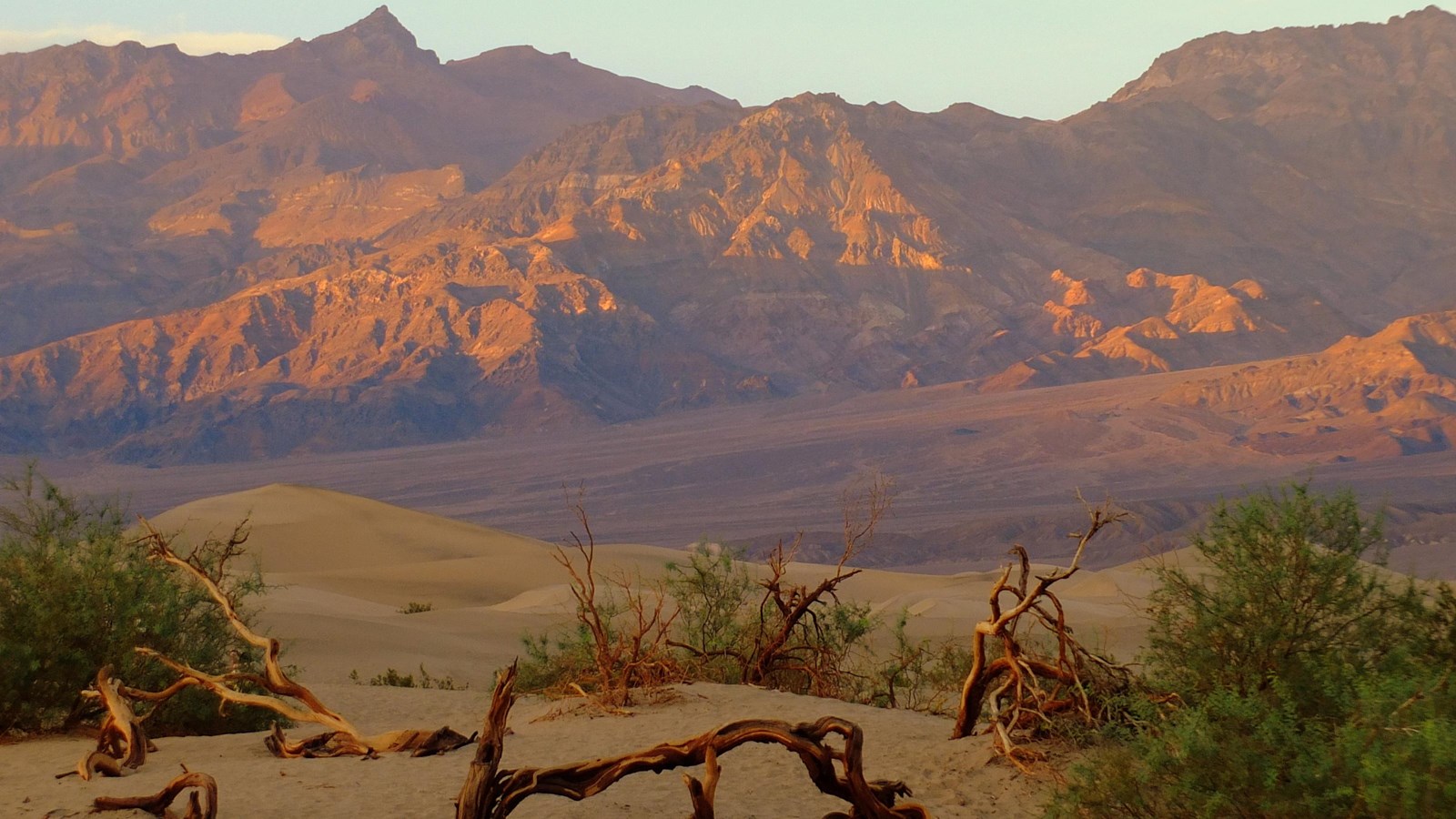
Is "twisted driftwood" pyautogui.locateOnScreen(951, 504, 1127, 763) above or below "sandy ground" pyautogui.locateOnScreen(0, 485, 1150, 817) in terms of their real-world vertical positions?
above

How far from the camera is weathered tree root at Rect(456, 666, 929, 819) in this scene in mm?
7641

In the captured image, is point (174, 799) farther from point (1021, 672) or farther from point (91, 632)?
point (1021, 672)

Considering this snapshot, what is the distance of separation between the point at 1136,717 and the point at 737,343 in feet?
568

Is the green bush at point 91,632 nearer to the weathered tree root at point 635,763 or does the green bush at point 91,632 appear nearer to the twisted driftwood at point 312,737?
the twisted driftwood at point 312,737

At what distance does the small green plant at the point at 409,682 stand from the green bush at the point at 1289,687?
996 cm

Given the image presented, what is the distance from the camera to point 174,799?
955cm

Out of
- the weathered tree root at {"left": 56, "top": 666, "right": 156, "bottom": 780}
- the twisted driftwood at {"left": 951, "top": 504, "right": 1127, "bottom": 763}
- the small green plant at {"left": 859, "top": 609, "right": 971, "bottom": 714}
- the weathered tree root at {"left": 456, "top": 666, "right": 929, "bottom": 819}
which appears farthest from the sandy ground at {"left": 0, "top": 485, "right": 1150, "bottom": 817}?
the weathered tree root at {"left": 456, "top": 666, "right": 929, "bottom": 819}

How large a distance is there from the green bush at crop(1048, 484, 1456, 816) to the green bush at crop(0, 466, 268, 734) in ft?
26.7

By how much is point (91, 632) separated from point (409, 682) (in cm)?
576

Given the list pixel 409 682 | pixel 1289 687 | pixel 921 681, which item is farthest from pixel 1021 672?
pixel 409 682

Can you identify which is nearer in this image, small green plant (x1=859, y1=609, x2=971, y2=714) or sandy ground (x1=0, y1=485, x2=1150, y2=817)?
sandy ground (x1=0, y1=485, x2=1150, y2=817)

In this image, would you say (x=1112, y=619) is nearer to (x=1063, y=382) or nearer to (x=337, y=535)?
(x=337, y=535)

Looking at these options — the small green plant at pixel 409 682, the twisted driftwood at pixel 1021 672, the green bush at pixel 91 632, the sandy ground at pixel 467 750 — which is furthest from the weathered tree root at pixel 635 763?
the small green plant at pixel 409 682

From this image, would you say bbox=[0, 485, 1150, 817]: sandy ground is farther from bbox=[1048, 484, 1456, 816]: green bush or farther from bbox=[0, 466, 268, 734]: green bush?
bbox=[1048, 484, 1456, 816]: green bush
